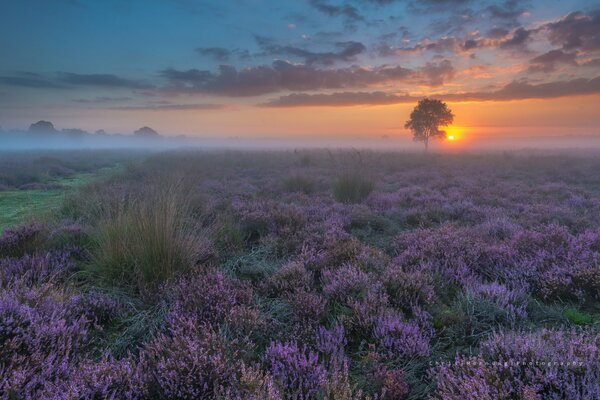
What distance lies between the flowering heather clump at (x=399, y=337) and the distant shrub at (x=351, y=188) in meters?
7.41

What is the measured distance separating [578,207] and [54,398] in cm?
1248

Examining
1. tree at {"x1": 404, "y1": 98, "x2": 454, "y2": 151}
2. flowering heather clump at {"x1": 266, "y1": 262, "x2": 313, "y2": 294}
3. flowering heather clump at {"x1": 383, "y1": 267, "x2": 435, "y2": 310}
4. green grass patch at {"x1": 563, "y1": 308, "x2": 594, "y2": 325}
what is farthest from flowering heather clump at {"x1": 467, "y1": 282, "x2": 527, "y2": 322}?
tree at {"x1": 404, "y1": 98, "x2": 454, "y2": 151}

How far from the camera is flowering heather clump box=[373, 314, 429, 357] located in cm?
309

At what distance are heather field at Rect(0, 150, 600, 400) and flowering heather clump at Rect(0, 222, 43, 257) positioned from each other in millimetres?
33

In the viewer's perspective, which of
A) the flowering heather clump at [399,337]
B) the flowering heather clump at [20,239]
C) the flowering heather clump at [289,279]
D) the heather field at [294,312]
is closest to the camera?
the heather field at [294,312]

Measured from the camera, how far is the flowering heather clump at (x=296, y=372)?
250 centimetres

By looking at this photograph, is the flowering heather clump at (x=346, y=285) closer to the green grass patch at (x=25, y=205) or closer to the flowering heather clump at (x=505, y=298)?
the flowering heather clump at (x=505, y=298)

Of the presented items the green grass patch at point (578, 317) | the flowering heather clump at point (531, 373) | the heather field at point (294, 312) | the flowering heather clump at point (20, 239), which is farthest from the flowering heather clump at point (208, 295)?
the green grass patch at point (578, 317)

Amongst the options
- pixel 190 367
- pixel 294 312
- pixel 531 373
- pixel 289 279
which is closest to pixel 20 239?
pixel 289 279

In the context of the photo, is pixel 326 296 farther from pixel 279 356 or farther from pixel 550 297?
pixel 550 297

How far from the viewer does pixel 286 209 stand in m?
8.52

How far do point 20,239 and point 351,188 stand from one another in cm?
847

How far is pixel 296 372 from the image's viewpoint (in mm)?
2652

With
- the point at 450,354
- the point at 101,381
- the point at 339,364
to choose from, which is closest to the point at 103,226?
the point at 101,381
